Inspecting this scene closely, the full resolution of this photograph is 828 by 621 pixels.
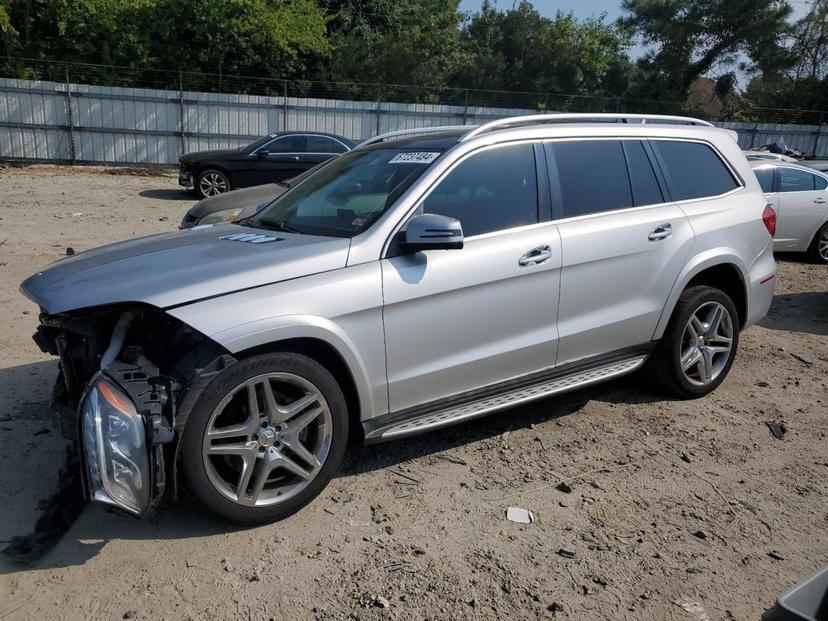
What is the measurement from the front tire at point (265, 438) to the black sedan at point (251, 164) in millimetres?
12345

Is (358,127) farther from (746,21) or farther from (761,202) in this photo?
(746,21)

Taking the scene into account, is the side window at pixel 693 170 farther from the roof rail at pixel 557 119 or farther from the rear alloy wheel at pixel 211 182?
the rear alloy wheel at pixel 211 182

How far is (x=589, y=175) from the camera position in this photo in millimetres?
4426

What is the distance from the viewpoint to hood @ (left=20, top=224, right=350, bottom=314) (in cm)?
312

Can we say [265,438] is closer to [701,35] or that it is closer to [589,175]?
[589,175]

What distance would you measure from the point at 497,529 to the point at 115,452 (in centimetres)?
175

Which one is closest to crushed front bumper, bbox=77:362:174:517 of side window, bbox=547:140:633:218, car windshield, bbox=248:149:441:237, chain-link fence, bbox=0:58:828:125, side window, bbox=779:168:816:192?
car windshield, bbox=248:149:441:237

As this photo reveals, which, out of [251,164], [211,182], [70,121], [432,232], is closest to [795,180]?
[432,232]

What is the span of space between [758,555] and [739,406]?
1.95 m

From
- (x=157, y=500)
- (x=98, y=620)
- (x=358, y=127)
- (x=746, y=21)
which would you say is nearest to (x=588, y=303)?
(x=157, y=500)

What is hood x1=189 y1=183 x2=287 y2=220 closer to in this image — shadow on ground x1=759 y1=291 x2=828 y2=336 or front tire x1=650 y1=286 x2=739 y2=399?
front tire x1=650 y1=286 x2=739 y2=399

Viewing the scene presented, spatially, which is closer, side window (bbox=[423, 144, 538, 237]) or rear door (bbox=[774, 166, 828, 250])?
side window (bbox=[423, 144, 538, 237])

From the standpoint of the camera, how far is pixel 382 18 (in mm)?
33625

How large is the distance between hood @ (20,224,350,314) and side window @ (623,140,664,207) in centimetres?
217
